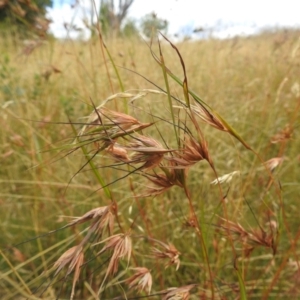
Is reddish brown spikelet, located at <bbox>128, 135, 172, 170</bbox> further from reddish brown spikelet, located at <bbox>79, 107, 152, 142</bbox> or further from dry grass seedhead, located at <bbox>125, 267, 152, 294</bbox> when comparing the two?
dry grass seedhead, located at <bbox>125, 267, 152, 294</bbox>

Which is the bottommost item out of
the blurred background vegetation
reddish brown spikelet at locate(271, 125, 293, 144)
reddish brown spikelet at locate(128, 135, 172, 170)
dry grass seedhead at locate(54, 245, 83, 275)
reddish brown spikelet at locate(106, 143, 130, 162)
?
the blurred background vegetation

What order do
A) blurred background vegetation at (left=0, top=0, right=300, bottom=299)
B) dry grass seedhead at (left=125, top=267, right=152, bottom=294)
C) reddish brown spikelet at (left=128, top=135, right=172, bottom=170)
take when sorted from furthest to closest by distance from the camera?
blurred background vegetation at (left=0, top=0, right=300, bottom=299) < dry grass seedhead at (left=125, top=267, right=152, bottom=294) < reddish brown spikelet at (left=128, top=135, right=172, bottom=170)

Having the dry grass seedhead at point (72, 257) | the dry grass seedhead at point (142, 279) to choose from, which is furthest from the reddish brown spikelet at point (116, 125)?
the dry grass seedhead at point (142, 279)

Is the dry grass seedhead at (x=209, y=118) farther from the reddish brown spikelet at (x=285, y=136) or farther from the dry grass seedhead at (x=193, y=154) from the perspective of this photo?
the reddish brown spikelet at (x=285, y=136)

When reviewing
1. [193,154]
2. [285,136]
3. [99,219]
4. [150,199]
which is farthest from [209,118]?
[150,199]

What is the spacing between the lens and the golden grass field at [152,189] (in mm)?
389

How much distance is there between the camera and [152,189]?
1.36ft

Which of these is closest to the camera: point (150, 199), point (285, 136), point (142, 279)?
point (142, 279)

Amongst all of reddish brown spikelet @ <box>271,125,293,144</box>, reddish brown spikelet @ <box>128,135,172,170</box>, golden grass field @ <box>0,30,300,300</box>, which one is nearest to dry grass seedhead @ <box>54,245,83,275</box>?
golden grass field @ <box>0,30,300,300</box>

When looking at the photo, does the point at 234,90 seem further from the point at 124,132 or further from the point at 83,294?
the point at 124,132

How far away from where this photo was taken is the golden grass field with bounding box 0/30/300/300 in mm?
389

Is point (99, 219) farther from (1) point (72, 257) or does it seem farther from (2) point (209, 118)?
(2) point (209, 118)

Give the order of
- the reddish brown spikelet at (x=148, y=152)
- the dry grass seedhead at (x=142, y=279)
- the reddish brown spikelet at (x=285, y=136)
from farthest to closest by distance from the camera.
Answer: the reddish brown spikelet at (x=285, y=136) → the dry grass seedhead at (x=142, y=279) → the reddish brown spikelet at (x=148, y=152)

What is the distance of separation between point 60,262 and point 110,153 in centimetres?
12
